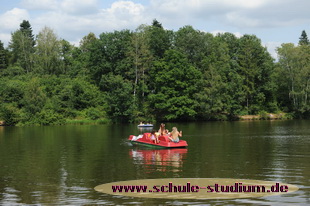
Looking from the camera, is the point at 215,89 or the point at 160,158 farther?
the point at 215,89

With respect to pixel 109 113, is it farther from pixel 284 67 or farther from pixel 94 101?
pixel 284 67

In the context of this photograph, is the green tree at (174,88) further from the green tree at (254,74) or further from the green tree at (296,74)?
the green tree at (296,74)

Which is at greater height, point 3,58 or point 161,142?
point 3,58

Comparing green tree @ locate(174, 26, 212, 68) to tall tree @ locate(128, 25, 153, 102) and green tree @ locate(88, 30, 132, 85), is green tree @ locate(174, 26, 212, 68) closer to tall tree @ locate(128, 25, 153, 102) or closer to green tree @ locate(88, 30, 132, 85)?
tall tree @ locate(128, 25, 153, 102)

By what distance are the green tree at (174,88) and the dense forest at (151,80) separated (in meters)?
0.19

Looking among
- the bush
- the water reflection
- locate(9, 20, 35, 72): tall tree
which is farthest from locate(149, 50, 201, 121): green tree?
the water reflection

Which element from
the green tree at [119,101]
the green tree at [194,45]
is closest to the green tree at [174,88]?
the green tree at [119,101]

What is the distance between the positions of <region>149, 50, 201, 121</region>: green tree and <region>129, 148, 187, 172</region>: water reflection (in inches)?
1862

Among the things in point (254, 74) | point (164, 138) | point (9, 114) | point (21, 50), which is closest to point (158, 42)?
point (254, 74)

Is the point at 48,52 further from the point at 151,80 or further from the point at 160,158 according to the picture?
the point at 160,158

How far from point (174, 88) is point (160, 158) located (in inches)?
2150

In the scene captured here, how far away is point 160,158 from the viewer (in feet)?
83.2

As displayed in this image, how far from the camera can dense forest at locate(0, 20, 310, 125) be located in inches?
3019

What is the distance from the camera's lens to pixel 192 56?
293 feet
